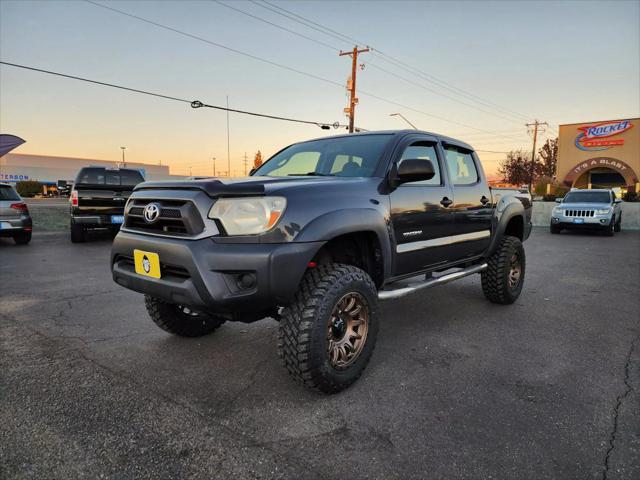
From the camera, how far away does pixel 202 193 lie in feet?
8.13

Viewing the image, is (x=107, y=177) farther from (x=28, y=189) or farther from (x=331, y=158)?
(x=28, y=189)

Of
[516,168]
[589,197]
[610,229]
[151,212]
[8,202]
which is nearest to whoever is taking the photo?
[151,212]

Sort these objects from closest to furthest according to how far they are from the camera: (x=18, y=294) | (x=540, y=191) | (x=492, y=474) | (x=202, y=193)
A: (x=492, y=474) < (x=202, y=193) < (x=18, y=294) < (x=540, y=191)

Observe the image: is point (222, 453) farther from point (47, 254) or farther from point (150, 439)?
point (47, 254)

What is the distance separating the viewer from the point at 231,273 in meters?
2.34

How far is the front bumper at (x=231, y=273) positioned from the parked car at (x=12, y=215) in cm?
904

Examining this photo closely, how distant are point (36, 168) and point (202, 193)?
84117mm

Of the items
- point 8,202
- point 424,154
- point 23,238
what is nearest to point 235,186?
point 424,154

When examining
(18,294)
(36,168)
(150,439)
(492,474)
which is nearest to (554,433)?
(492,474)

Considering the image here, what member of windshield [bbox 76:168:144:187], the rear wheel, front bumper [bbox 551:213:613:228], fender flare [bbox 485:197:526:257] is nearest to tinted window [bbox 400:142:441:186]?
fender flare [bbox 485:197:526:257]

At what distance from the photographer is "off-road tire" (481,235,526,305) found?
4.72m

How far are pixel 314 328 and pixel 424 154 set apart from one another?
2125 millimetres

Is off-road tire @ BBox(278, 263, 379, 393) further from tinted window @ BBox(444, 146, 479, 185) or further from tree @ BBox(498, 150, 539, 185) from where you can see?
tree @ BBox(498, 150, 539, 185)

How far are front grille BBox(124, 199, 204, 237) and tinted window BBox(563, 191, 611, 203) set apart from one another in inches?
615
